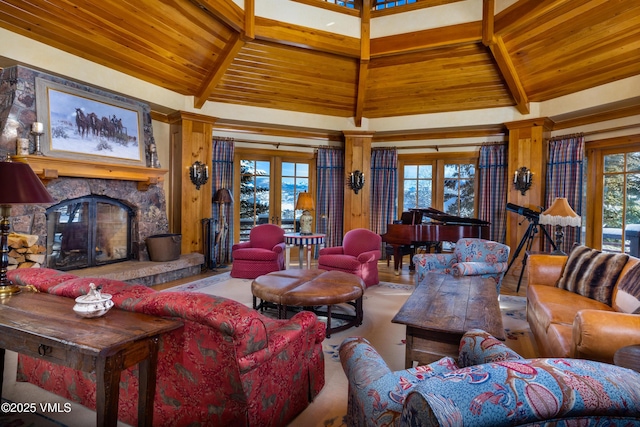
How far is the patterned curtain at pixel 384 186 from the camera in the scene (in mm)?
7566

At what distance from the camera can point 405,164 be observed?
25.2 feet

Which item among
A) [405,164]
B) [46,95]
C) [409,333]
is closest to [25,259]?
[46,95]

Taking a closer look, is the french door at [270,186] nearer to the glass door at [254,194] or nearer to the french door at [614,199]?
the glass door at [254,194]

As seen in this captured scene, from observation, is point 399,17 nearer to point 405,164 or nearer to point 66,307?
point 405,164

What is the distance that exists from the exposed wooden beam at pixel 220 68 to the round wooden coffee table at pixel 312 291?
11.7 feet

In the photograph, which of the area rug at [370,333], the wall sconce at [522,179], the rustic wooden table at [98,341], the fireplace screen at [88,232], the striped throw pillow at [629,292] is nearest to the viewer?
the rustic wooden table at [98,341]

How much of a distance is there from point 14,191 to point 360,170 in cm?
588

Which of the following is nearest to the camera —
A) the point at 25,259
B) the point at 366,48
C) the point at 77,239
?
the point at 25,259

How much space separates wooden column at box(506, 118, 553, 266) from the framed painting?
242 inches

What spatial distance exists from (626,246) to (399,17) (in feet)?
16.3

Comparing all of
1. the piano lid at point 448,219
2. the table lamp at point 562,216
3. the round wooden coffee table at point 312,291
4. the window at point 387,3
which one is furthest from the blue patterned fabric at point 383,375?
the window at point 387,3

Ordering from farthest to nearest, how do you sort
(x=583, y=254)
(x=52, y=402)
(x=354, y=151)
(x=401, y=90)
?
(x=354, y=151)
(x=401, y=90)
(x=583, y=254)
(x=52, y=402)

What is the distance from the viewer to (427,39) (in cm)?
545

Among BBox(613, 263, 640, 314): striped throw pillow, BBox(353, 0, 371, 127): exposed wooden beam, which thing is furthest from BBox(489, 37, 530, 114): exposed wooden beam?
BBox(613, 263, 640, 314): striped throw pillow
